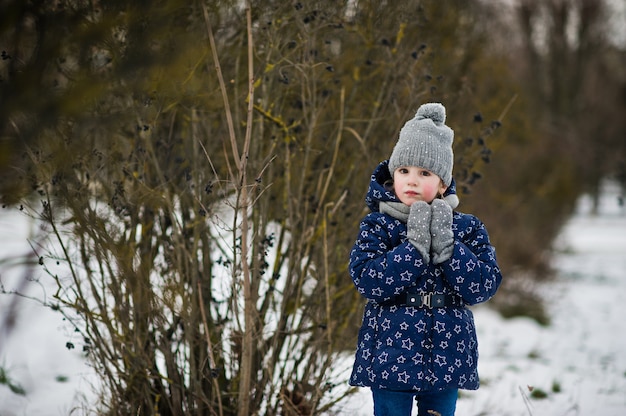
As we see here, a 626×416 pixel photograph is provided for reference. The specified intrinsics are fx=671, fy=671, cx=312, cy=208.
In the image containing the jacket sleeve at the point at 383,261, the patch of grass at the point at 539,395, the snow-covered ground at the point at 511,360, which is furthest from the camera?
the patch of grass at the point at 539,395

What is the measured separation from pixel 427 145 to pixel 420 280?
459 mm

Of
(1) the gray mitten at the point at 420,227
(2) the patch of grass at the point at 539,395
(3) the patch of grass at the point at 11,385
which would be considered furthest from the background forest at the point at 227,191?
(2) the patch of grass at the point at 539,395

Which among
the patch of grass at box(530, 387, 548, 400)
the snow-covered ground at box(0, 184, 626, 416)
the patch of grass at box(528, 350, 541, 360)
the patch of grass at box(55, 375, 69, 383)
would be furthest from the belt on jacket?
the patch of grass at box(528, 350, 541, 360)

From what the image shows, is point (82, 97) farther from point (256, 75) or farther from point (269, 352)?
point (269, 352)

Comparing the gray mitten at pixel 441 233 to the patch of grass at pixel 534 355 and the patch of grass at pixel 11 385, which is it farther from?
the patch of grass at pixel 534 355

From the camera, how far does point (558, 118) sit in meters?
23.2

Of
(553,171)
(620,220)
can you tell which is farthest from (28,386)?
(620,220)

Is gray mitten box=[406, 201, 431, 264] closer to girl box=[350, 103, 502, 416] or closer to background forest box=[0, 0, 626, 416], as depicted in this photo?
girl box=[350, 103, 502, 416]

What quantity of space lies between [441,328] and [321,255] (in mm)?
1005

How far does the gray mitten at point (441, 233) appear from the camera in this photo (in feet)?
7.22

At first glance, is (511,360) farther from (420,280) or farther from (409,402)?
(420,280)

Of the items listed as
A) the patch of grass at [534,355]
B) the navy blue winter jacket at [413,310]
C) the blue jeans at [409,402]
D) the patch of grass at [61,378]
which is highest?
the patch of grass at [534,355]

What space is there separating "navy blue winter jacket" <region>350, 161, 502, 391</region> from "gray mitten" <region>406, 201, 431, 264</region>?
3 centimetres

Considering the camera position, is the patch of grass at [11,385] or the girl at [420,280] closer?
the girl at [420,280]
